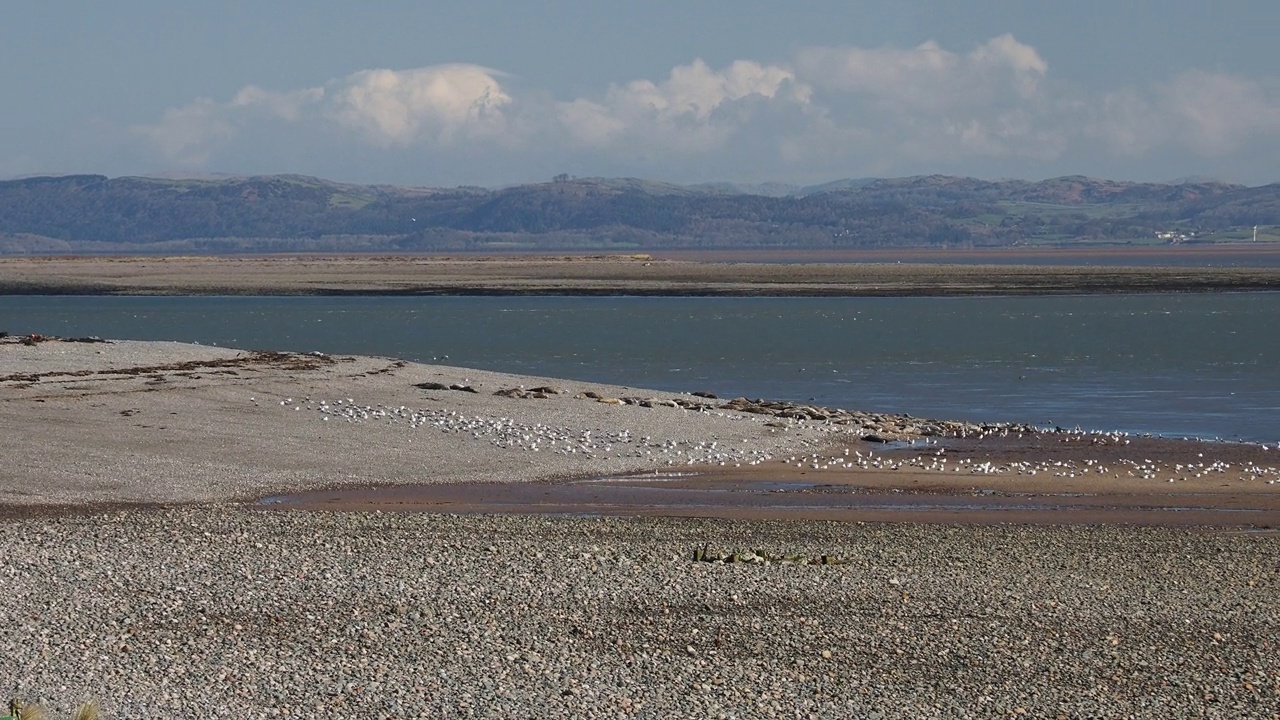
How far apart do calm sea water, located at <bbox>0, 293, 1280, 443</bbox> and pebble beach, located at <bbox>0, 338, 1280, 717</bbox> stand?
10.8m

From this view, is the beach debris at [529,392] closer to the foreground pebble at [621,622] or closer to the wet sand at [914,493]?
the wet sand at [914,493]

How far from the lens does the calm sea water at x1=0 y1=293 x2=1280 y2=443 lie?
29625 millimetres

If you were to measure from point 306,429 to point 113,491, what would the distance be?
4.73m

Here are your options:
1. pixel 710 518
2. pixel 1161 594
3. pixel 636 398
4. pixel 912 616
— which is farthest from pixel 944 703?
pixel 636 398

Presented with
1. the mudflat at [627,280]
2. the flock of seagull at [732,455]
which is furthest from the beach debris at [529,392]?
the mudflat at [627,280]

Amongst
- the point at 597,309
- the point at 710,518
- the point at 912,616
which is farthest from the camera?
the point at 597,309

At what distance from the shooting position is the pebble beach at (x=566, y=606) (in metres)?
9.29

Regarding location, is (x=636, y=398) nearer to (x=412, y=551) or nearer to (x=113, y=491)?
(x=113, y=491)

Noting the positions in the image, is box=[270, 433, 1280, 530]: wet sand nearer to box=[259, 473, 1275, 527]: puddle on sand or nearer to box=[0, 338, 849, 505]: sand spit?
box=[259, 473, 1275, 527]: puddle on sand

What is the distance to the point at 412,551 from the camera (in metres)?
13.2

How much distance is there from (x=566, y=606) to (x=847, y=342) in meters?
33.0

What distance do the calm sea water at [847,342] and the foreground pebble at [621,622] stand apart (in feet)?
41.4

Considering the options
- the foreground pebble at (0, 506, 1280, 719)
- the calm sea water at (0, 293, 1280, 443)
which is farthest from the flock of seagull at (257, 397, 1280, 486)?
the foreground pebble at (0, 506, 1280, 719)

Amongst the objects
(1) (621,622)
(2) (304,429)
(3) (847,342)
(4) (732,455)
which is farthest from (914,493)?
(3) (847,342)
